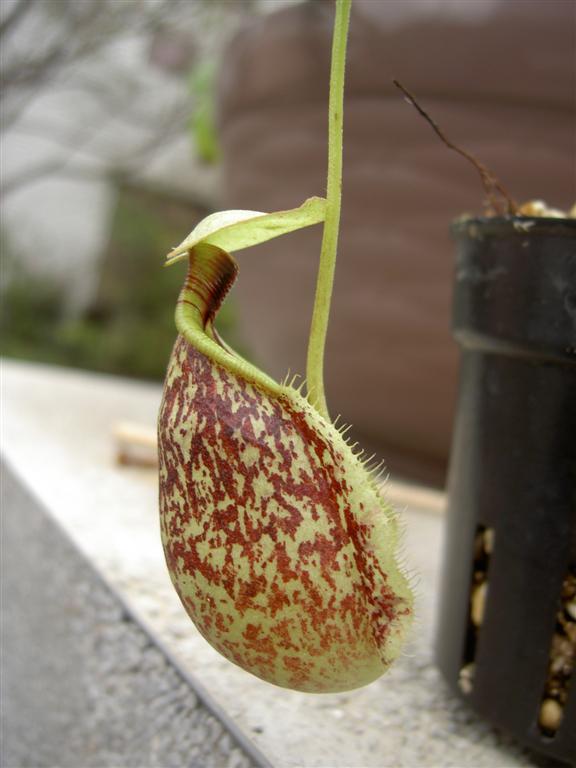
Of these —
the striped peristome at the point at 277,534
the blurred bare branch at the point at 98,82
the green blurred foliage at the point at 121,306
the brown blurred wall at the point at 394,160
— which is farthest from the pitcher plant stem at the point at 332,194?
the green blurred foliage at the point at 121,306

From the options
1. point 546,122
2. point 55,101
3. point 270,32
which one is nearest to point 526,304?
point 546,122

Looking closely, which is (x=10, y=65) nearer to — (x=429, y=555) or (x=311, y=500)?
(x=429, y=555)

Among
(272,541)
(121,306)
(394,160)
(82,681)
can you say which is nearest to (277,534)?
(272,541)

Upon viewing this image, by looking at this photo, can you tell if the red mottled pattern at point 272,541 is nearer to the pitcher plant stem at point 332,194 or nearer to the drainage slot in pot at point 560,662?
the pitcher plant stem at point 332,194

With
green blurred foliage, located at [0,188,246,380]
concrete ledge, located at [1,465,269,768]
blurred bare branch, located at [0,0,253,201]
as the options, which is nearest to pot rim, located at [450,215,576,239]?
concrete ledge, located at [1,465,269,768]

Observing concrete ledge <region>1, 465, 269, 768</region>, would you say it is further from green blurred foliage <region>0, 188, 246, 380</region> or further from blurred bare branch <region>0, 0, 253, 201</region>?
green blurred foliage <region>0, 188, 246, 380</region>

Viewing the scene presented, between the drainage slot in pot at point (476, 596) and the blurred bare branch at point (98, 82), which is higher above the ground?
the blurred bare branch at point (98, 82)
